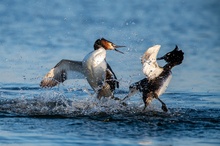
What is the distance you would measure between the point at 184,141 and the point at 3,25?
1158 cm

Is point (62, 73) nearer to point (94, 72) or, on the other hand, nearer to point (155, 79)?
point (94, 72)

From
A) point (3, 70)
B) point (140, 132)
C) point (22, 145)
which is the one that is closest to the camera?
point (22, 145)

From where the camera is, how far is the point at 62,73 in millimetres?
14477

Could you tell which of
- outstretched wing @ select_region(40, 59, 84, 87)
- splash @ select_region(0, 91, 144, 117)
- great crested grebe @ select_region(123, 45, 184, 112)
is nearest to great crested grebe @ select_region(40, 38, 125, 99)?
outstretched wing @ select_region(40, 59, 84, 87)

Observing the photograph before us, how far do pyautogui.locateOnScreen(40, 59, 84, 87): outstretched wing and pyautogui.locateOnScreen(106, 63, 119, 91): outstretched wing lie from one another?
526 mm

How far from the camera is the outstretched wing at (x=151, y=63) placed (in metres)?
12.6

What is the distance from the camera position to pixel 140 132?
434 inches

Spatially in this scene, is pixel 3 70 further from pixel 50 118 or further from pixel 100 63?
pixel 50 118

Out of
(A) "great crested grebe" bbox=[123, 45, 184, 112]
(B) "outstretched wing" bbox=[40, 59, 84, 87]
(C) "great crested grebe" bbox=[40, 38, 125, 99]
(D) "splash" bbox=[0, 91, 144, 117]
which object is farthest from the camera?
(B) "outstretched wing" bbox=[40, 59, 84, 87]

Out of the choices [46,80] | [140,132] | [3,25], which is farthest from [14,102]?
[3,25]

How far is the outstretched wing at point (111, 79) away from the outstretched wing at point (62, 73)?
1.72 feet

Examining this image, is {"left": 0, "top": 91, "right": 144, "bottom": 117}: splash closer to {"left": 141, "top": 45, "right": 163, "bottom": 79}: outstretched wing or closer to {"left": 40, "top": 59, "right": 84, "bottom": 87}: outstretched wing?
{"left": 40, "top": 59, "right": 84, "bottom": 87}: outstretched wing

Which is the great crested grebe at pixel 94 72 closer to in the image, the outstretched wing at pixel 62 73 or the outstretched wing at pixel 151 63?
the outstretched wing at pixel 62 73

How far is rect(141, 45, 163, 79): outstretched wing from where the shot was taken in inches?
498
